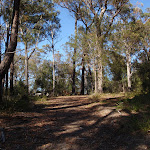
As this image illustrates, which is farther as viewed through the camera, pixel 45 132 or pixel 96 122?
pixel 96 122

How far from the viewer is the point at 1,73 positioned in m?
5.48

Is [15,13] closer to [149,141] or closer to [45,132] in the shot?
[45,132]

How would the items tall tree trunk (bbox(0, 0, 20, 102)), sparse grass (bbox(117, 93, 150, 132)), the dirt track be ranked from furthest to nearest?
tall tree trunk (bbox(0, 0, 20, 102))
sparse grass (bbox(117, 93, 150, 132))
the dirt track

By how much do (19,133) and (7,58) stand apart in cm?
315

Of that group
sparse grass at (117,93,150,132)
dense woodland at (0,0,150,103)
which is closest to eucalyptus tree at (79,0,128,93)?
dense woodland at (0,0,150,103)

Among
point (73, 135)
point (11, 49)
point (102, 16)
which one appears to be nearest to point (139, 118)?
point (73, 135)

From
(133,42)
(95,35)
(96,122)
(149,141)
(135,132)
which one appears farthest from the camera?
(133,42)

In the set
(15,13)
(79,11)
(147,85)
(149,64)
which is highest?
(79,11)

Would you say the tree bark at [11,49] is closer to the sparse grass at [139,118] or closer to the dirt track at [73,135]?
the dirt track at [73,135]

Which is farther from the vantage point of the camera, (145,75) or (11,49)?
(145,75)

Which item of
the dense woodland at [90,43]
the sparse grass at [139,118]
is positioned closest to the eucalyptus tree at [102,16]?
the dense woodland at [90,43]

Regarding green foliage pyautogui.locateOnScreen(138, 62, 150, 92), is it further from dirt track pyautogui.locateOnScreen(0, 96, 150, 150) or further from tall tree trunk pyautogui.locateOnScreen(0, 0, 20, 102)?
tall tree trunk pyautogui.locateOnScreen(0, 0, 20, 102)

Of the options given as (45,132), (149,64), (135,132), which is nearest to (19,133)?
(45,132)

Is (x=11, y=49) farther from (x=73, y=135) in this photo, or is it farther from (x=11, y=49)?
(x=73, y=135)
